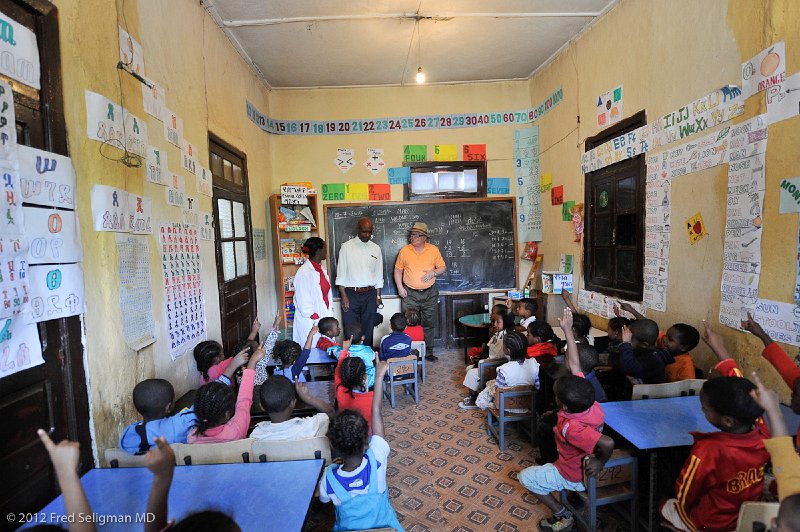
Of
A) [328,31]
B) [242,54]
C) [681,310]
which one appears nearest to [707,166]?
[681,310]

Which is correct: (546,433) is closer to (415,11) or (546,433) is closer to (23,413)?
(23,413)

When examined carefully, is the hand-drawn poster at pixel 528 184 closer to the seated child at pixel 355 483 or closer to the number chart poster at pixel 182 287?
the number chart poster at pixel 182 287

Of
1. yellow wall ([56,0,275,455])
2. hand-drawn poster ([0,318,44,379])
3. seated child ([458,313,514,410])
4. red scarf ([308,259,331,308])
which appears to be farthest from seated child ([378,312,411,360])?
hand-drawn poster ([0,318,44,379])

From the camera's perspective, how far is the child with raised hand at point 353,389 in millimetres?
2291

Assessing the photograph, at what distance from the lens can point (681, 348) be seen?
2473 mm

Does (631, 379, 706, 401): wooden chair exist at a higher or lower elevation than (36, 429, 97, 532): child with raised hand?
lower

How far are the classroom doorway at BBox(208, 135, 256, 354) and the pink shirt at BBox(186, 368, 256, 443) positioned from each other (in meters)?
1.54

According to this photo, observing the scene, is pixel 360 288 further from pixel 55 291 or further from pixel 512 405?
pixel 55 291

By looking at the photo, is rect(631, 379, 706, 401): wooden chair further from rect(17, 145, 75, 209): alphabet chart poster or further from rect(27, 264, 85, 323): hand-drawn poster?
rect(17, 145, 75, 209): alphabet chart poster

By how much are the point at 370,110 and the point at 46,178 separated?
4.08 metres

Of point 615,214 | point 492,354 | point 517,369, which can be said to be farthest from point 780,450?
point 615,214

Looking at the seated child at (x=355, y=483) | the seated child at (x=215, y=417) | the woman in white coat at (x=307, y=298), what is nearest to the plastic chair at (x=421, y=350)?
the woman in white coat at (x=307, y=298)

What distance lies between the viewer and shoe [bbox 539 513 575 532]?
1.96 metres

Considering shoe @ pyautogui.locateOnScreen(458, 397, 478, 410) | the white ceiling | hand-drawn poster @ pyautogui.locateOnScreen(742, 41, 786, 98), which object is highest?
the white ceiling
